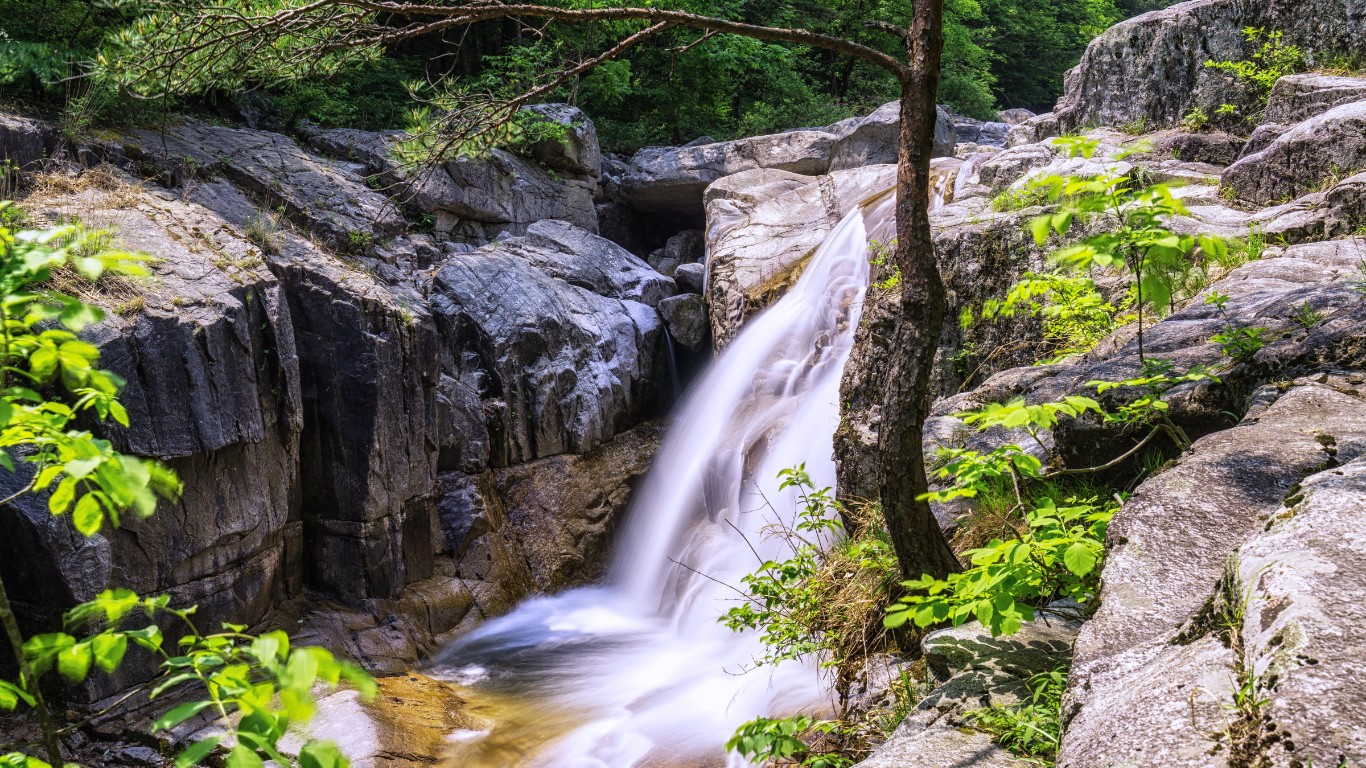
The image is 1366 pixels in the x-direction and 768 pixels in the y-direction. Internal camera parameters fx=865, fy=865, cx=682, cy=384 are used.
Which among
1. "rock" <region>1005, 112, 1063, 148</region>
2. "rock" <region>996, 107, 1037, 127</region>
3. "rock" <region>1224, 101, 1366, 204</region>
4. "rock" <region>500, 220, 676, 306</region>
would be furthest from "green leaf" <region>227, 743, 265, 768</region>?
"rock" <region>996, 107, 1037, 127</region>

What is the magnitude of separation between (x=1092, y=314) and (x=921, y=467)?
87.2 inches

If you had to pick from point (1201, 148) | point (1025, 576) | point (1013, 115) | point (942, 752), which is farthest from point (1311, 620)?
point (1013, 115)

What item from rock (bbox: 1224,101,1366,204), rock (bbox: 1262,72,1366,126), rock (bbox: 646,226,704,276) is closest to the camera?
rock (bbox: 1224,101,1366,204)

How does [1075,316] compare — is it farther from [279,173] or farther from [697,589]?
[279,173]

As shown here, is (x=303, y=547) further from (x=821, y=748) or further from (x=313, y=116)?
(x=313, y=116)

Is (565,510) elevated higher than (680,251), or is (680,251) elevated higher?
(680,251)

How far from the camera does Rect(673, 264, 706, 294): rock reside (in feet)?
43.5

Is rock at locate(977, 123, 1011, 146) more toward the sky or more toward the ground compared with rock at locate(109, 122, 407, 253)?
more toward the sky

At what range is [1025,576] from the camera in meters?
2.78

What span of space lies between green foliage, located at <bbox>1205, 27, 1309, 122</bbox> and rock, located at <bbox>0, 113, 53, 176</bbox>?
11.1 meters

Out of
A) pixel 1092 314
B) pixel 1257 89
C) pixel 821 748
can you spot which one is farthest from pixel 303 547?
pixel 1257 89

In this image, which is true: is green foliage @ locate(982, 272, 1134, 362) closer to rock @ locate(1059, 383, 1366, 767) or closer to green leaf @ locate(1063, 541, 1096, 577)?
rock @ locate(1059, 383, 1366, 767)

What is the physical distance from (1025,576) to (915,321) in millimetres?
1365

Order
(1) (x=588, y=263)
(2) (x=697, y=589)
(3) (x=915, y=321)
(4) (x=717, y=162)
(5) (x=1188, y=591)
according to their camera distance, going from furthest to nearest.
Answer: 1. (4) (x=717, y=162)
2. (1) (x=588, y=263)
3. (2) (x=697, y=589)
4. (3) (x=915, y=321)
5. (5) (x=1188, y=591)
